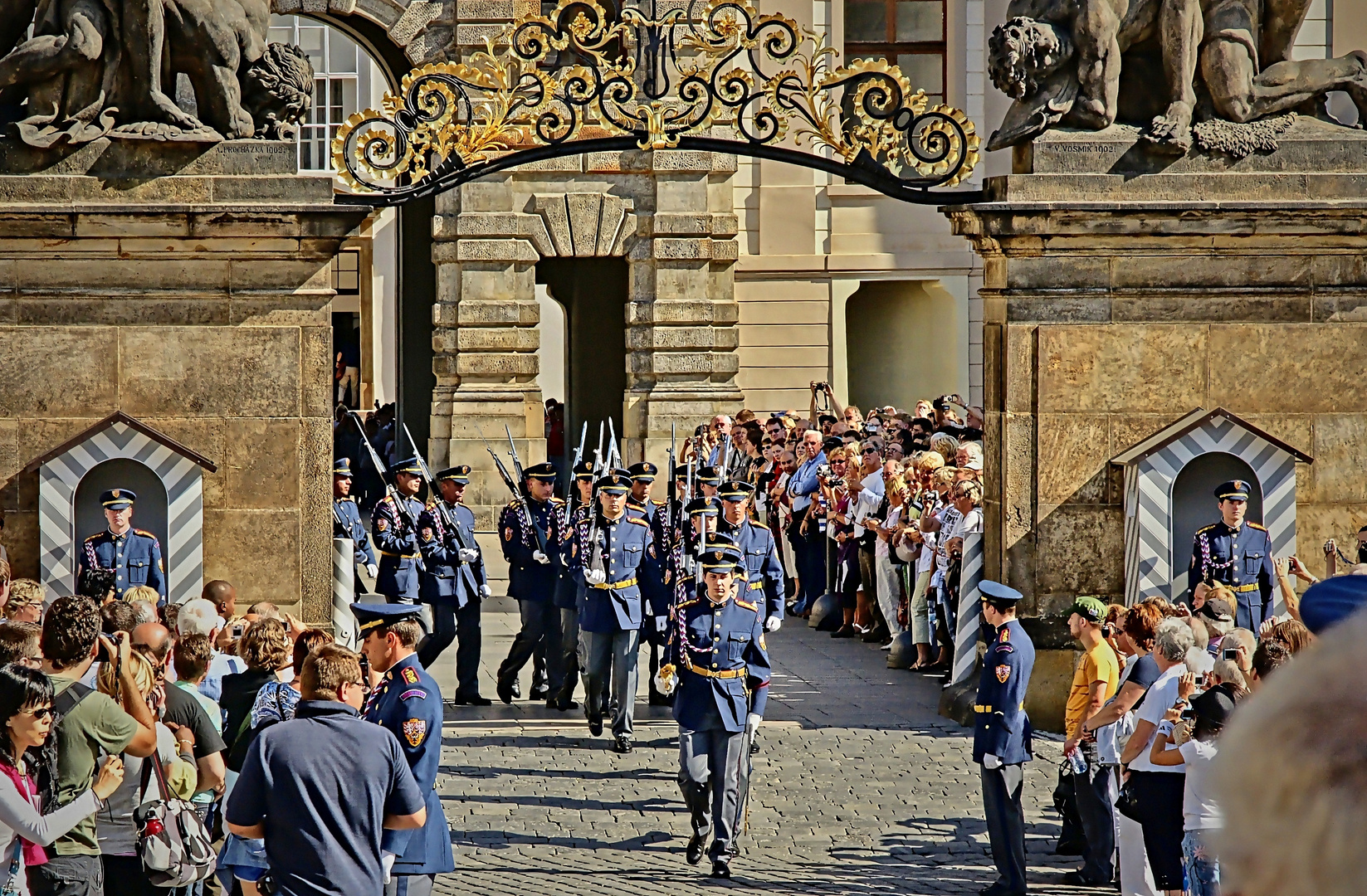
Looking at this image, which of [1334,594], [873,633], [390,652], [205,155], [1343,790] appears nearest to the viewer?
[1343,790]

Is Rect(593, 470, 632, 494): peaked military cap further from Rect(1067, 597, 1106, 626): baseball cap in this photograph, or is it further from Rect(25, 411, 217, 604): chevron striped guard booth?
Rect(1067, 597, 1106, 626): baseball cap

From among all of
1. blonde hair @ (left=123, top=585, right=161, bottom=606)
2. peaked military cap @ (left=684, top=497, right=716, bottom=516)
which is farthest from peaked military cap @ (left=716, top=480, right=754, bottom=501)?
blonde hair @ (left=123, top=585, right=161, bottom=606)

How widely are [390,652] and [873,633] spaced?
31.8ft

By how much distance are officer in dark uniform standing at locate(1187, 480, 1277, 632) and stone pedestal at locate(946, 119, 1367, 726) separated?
540mm

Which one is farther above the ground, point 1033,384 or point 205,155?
point 205,155

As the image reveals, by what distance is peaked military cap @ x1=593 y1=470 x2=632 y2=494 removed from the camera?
41.0ft

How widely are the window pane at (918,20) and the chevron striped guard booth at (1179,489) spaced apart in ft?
46.6

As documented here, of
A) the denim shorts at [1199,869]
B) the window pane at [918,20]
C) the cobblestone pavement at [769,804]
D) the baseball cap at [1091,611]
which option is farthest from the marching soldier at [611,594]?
the window pane at [918,20]

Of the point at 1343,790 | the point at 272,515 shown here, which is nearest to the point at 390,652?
the point at 272,515

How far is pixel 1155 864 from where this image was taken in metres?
7.30

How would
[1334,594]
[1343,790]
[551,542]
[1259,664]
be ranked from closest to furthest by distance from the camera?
[1343,790]
[1334,594]
[1259,664]
[551,542]

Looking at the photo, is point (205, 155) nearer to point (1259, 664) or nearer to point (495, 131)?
point (495, 131)

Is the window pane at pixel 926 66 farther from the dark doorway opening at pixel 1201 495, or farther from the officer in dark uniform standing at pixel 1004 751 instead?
the officer in dark uniform standing at pixel 1004 751

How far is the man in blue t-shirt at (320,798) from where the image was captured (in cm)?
563
